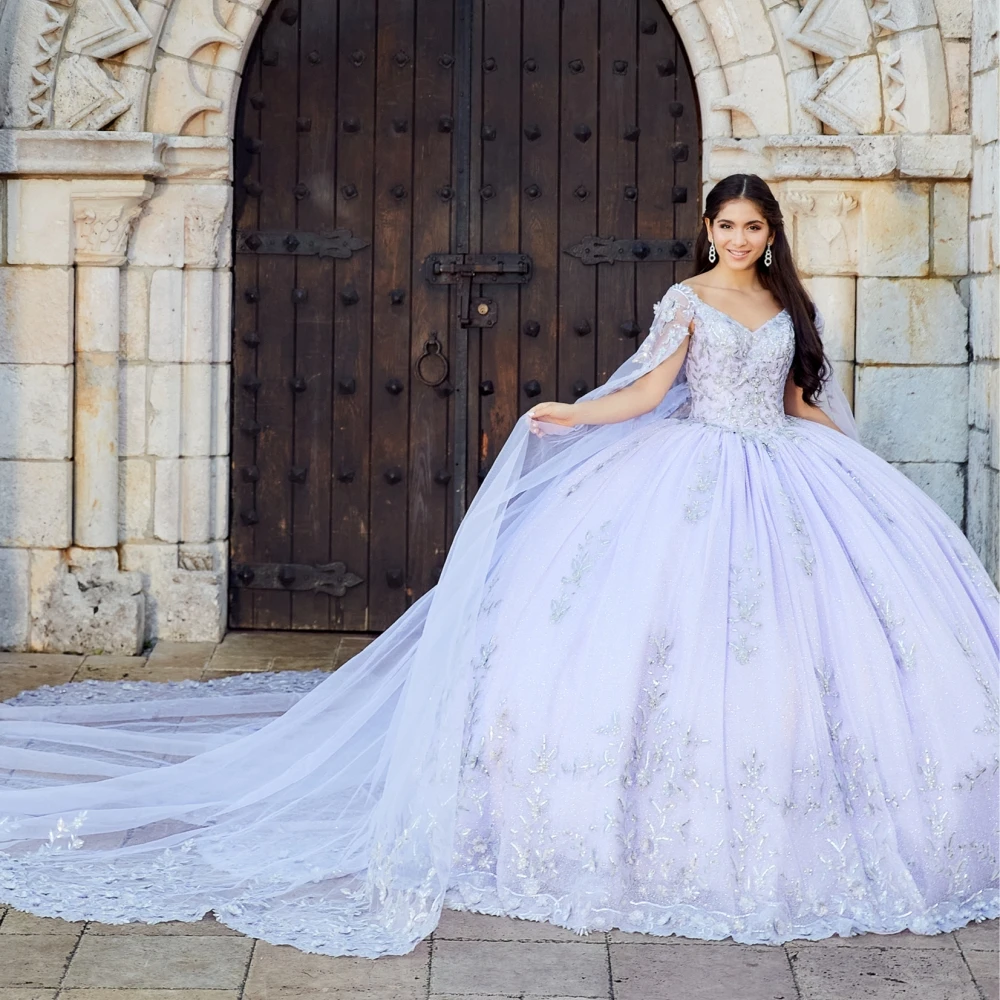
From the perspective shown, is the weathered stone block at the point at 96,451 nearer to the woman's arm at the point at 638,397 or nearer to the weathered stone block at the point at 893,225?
the woman's arm at the point at 638,397

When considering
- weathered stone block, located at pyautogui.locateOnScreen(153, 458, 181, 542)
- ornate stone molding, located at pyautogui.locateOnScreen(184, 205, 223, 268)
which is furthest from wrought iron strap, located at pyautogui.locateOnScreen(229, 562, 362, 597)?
ornate stone molding, located at pyautogui.locateOnScreen(184, 205, 223, 268)

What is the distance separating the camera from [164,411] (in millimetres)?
5117

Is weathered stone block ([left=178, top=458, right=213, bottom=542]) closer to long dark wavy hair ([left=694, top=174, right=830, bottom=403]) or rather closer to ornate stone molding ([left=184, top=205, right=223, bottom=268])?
ornate stone molding ([left=184, top=205, right=223, bottom=268])

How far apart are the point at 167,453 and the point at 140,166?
0.91 m

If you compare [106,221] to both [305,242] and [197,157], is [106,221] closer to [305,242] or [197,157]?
[197,157]

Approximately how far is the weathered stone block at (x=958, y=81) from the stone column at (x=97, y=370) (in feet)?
8.11

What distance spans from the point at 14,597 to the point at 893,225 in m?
2.99

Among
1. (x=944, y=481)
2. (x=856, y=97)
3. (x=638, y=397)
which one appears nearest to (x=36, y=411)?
(x=638, y=397)

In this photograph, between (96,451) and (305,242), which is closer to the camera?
(96,451)

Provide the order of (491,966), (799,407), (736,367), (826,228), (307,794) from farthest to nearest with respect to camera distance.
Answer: (826,228) → (799,407) → (736,367) → (307,794) → (491,966)

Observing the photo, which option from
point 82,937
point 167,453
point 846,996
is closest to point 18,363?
point 167,453

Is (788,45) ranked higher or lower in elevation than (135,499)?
higher

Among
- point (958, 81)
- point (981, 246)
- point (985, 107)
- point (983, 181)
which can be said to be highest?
point (958, 81)

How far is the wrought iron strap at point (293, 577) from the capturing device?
17.4 feet
